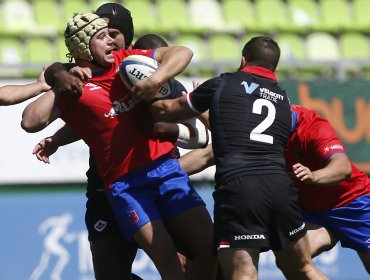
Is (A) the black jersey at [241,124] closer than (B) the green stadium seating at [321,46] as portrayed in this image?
Yes

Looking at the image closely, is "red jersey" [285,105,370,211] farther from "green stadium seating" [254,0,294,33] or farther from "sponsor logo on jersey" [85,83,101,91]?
"green stadium seating" [254,0,294,33]

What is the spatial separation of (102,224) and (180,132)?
900 millimetres

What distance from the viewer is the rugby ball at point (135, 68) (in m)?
5.84

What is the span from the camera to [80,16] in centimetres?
610

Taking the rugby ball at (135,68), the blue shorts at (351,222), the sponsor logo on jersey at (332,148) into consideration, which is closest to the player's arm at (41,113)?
the rugby ball at (135,68)

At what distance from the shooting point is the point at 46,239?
10.4m

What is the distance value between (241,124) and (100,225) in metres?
1.32

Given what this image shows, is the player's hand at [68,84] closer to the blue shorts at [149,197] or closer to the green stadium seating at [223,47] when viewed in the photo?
the blue shorts at [149,197]

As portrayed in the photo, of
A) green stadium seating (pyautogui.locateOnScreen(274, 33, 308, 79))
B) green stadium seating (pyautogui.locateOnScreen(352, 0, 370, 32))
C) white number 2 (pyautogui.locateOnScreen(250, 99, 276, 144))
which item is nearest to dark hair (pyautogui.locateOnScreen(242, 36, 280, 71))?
white number 2 (pyautogui.locateOnScreen(250, 99, 276, 144))

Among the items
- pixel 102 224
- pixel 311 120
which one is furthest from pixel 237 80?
pixel 102 224

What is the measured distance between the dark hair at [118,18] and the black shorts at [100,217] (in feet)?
3.51

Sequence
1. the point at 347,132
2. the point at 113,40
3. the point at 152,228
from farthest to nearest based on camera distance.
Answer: the point at 347,132, the point at 113,40, the point at 152,228

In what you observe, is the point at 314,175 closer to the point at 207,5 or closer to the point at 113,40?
the point at 113,40

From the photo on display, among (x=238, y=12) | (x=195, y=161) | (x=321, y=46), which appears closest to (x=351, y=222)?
(x=195, y=161)
